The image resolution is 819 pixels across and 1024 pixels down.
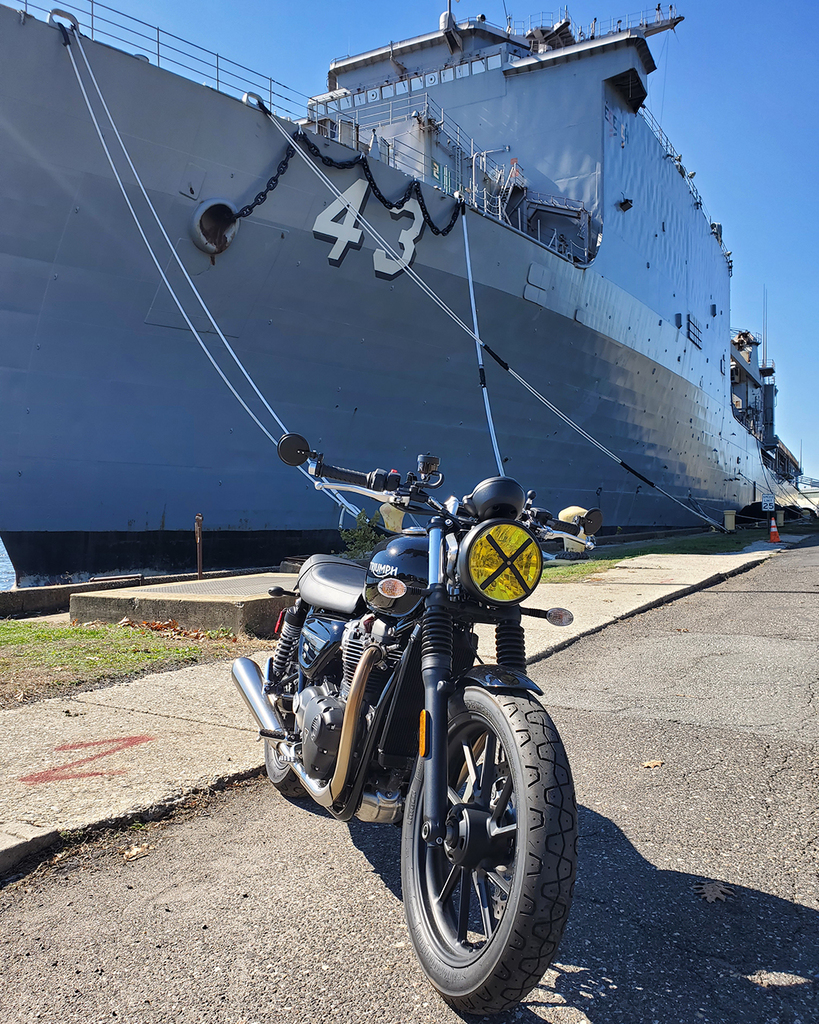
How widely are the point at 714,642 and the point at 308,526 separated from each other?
7713 millimetres

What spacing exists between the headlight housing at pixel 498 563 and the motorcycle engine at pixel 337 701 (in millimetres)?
407

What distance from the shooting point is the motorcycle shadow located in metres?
1.66

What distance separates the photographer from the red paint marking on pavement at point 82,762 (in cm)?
292

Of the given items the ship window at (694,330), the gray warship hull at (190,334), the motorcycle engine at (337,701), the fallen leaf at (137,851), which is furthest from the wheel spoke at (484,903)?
the ship window at (694,330)

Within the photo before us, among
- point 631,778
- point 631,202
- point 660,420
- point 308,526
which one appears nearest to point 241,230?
point 308,526

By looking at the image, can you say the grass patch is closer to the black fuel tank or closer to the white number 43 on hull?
the black fuel tank

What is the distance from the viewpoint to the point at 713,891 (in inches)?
86.0

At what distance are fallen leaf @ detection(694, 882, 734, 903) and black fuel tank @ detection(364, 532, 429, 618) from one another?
1159 mm

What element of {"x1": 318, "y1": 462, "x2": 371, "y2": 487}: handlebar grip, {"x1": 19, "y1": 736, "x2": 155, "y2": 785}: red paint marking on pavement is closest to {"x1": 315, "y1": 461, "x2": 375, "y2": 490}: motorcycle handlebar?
{"x1": 318, "y1": 462, "x2": 371, "y2": 487}: handlebar grip

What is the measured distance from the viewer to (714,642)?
6133mm

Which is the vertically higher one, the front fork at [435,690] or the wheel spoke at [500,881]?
the front fork at [435,690]

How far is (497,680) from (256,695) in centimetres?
138

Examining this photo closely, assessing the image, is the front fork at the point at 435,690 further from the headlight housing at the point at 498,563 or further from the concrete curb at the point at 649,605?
the concrete curb at the point at 649,605

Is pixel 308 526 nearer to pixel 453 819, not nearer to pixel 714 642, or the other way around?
pixel 714 642
